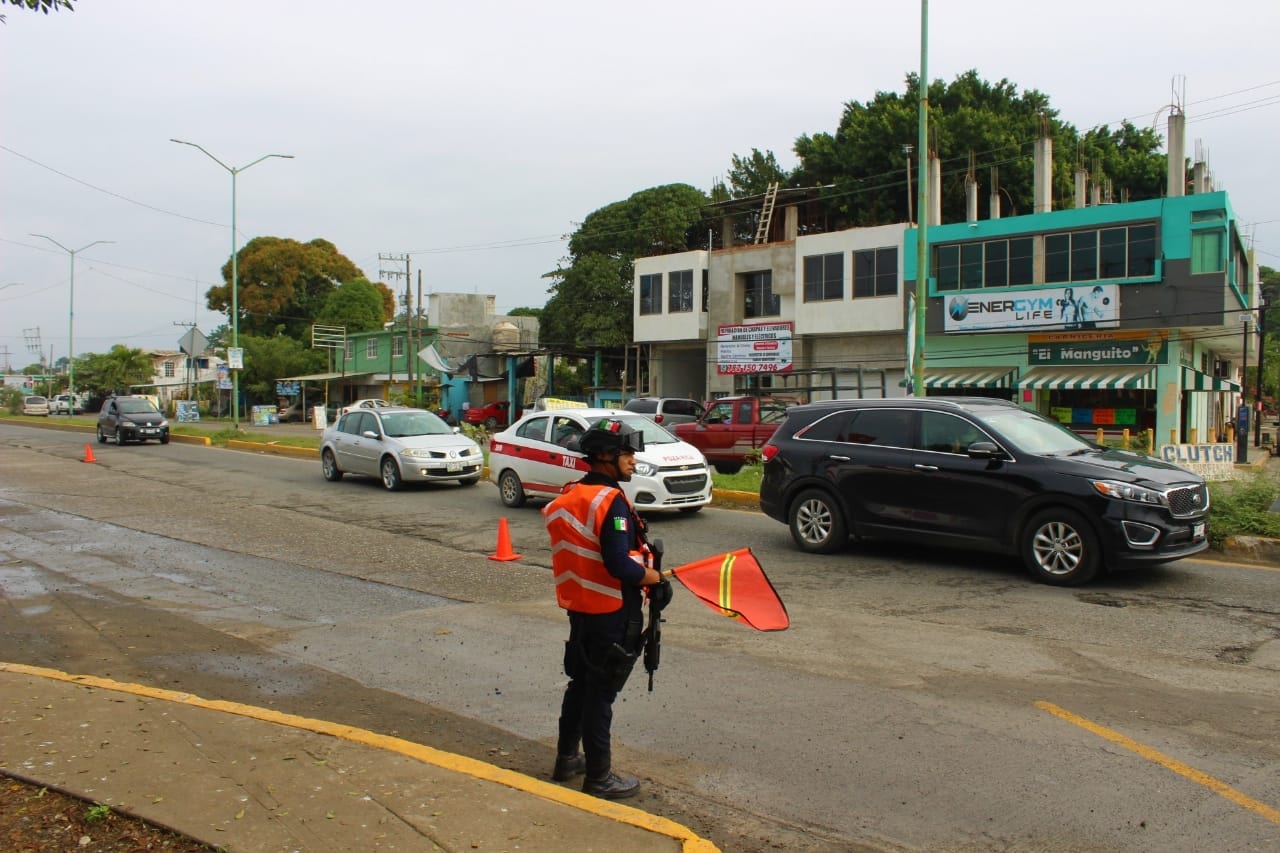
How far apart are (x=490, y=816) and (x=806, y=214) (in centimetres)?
4599

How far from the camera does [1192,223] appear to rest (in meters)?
29.0

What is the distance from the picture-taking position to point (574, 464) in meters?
13.5

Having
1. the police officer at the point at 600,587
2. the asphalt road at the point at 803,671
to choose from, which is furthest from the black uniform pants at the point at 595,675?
the asphalt road at the point at 803,671

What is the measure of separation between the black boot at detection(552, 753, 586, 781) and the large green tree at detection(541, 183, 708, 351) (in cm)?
4531

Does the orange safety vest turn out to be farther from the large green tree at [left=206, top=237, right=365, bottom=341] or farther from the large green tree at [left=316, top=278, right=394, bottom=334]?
the large green tree at [left=206, top=237, right=365, bottom=341]

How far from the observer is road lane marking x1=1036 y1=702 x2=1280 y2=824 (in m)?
4.11

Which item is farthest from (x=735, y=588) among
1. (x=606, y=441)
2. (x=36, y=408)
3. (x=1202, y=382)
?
(x=36, y=408)

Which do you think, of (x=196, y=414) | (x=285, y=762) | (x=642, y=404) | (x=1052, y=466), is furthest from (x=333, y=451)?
(x=196, y=414)

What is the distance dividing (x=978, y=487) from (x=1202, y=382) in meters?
31.4

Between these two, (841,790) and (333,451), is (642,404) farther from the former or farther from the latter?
(841,790)

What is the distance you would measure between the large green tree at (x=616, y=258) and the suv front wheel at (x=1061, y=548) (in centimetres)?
4106

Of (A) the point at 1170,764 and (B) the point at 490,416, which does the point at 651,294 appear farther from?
(A) the point at 1170,764

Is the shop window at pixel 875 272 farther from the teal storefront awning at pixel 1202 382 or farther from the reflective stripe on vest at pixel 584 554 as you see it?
the reflective stripe on vest at pixel 584 554

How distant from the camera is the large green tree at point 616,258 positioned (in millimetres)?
49531
